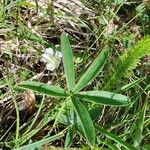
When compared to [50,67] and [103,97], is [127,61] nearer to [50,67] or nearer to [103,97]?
[103,97]

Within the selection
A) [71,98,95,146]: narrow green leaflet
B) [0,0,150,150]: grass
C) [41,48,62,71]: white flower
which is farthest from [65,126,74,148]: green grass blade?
[41,48,62,71]: white flower

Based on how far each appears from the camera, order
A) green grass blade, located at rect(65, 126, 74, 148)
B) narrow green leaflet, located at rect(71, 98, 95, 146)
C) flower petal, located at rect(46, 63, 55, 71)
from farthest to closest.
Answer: flower petal, located at rect(46, 63, 55, 71), green grass blade, located at rect(65, 126, 74, 148), narrow green leaflet, located at rect(71, 98, 95, 146)

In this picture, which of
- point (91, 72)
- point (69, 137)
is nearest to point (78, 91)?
point (91, 72)

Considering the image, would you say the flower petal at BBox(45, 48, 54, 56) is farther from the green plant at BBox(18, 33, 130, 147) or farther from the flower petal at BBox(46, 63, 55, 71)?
the green plant at BBox(18, 33, 130, 147)

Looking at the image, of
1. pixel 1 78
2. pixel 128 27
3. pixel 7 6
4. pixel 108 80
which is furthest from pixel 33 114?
pixel 128 27

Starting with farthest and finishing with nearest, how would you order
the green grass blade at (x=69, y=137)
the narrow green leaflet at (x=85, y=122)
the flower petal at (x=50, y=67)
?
the flower petal at (x=50, y=67), the green grass blade at (x=69, y=137), the narrow green leaflet at (x=85, y=122)

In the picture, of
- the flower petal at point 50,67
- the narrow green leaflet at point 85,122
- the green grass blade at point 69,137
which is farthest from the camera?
the flower petal at point 50,67

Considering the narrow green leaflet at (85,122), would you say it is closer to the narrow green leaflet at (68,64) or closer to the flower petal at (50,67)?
the narrow green leaflet at (68,64)

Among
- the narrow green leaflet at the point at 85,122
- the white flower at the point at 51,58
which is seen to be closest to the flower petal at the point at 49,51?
the white flower at the point at 51,58
